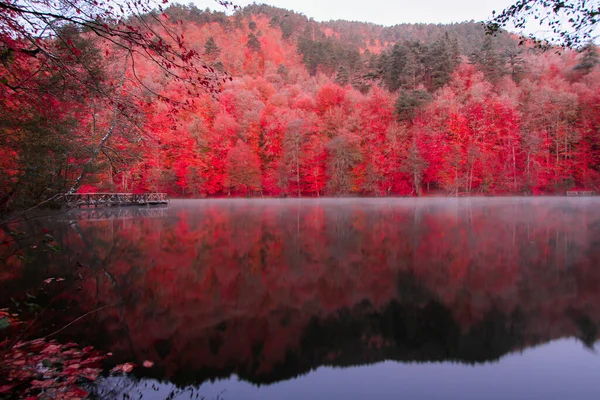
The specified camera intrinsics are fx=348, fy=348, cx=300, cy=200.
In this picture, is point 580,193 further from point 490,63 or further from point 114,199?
point 114,199

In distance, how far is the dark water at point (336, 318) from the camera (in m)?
3.19

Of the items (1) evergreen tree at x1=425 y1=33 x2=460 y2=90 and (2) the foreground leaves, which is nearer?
(2) the foreground leaves

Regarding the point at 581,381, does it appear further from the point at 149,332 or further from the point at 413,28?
the point at 413,28

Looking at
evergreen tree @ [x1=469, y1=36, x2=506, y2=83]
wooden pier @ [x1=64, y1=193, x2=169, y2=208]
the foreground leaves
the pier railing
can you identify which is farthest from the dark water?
evergreen tree @ [x1=469, y1=36, x2=506, y2=83]

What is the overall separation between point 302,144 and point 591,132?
31.3 meters

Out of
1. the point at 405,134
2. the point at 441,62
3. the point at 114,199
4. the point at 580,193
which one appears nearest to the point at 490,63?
the point at 441,62

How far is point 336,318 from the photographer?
4.55 m

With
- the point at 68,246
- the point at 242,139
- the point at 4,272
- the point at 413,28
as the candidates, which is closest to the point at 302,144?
the point at 242,139

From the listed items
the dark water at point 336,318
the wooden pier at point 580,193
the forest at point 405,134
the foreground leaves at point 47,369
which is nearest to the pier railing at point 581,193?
the wooden pier at point 580,193

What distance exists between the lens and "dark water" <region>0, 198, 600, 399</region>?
3.19 meters

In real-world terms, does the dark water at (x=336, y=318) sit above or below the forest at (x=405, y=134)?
below

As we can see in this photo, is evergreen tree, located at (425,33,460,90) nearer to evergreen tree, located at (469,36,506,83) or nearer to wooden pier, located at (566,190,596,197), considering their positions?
evergreen tree, located at (469,36,506,83)

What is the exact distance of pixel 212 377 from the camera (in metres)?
3.22

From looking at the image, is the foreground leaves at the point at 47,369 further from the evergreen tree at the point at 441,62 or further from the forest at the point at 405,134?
the evergreen tree at the point at 441,62
